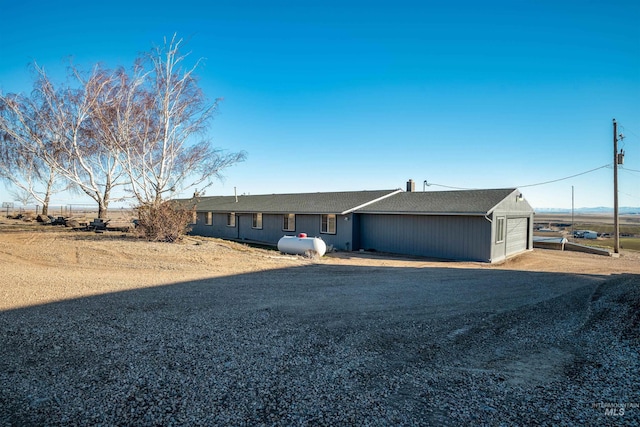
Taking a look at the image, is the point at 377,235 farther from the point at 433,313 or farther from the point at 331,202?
the point at 433,313

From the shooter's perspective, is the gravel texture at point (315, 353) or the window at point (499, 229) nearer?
the gravel texture at point (315, 353)

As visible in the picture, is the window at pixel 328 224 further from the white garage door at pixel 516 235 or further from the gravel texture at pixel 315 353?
the gravel texture at pixel 315 353

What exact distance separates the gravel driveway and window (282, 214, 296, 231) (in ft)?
44.5

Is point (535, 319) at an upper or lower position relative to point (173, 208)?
lower

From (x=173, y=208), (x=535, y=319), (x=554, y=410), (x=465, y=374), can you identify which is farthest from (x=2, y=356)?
(x=173, y=208)

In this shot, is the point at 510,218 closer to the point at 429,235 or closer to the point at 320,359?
the point at 429,235

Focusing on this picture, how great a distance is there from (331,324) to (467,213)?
1191 centimetres

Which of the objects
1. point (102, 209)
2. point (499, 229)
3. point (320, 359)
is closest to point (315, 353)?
point (320, 359)

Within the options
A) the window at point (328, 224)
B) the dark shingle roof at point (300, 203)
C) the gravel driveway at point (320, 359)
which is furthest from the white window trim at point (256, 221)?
the gravel driveway at point (320, 359)

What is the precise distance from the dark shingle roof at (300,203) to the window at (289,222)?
0.46 meters

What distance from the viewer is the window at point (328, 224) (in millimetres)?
20422

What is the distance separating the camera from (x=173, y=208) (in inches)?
677

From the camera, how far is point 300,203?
23.2 meters

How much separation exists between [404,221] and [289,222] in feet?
23.0
